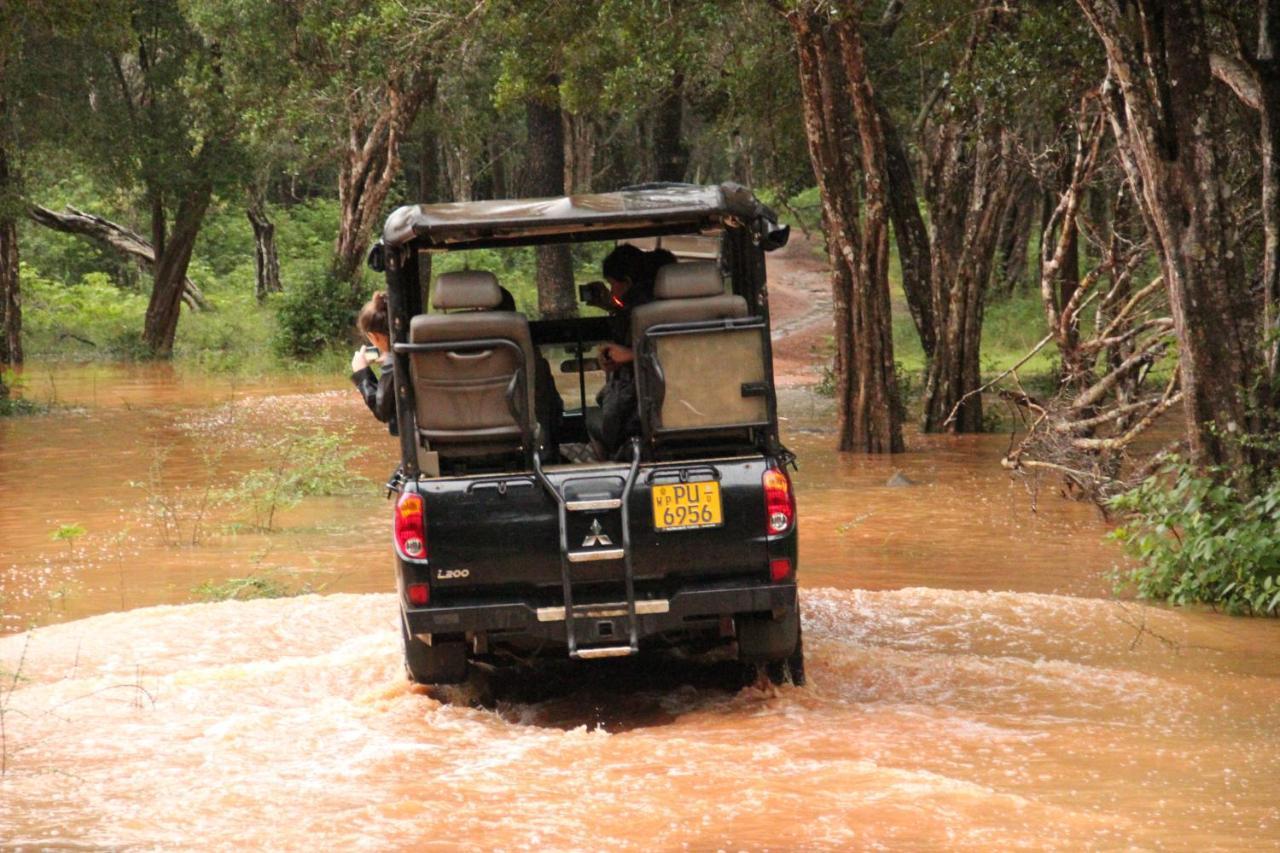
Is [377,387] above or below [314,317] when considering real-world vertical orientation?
above

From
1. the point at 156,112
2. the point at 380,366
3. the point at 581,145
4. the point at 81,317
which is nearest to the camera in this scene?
the point at 380,366

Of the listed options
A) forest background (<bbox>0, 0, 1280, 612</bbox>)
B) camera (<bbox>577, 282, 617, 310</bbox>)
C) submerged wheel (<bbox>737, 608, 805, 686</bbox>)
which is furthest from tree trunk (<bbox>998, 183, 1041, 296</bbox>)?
submerged wheel (<bbox>737, 608, 805, 686</bbox>)

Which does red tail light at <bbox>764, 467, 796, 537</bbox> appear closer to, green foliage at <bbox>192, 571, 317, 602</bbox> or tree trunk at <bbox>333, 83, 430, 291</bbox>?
green foliage at <bbox>192, 571, 317, 602</bbox>

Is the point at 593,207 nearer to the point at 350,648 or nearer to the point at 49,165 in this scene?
the point at 350,648

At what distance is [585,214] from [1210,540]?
4.67 metres

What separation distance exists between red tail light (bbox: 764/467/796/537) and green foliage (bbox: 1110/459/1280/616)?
3581mm

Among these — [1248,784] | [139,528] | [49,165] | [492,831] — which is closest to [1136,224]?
[139,528]

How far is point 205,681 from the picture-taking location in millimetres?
8242

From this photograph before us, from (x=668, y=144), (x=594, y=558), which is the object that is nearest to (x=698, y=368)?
(x=594, y=558)

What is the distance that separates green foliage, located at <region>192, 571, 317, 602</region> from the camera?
35.2 feet

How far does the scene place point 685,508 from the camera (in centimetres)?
716

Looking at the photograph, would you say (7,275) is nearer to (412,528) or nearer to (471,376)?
(471,376)

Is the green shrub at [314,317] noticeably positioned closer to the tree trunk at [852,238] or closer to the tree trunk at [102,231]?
the tree trunk at [102,231]

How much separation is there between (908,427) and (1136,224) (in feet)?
13.7
